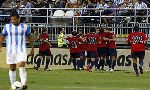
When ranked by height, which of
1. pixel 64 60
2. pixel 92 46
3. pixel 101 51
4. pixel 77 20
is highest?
pixel 77 20

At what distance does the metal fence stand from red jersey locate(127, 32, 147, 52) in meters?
3.84

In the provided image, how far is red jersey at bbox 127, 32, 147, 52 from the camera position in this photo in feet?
90.0

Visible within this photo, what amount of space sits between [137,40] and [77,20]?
5.90m

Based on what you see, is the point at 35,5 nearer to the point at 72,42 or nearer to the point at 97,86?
the point at 72,42

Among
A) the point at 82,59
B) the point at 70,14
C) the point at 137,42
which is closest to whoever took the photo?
the point at 137,42

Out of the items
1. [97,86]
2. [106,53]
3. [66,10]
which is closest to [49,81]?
[97,86]

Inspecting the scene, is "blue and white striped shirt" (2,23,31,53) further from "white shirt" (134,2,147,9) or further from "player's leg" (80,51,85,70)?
"white shirt" (134,2,147,9)

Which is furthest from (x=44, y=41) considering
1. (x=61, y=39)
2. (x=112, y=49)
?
(x=112, y=49)

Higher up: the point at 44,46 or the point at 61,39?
the point at 61,39

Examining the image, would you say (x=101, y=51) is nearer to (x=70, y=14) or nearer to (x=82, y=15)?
(x=82, y=15)

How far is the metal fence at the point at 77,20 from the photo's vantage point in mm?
31853

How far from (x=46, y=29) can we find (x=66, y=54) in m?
1.72

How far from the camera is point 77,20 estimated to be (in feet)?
108

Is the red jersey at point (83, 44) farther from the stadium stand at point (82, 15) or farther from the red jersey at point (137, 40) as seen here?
the red jersey at point (137, 40)
